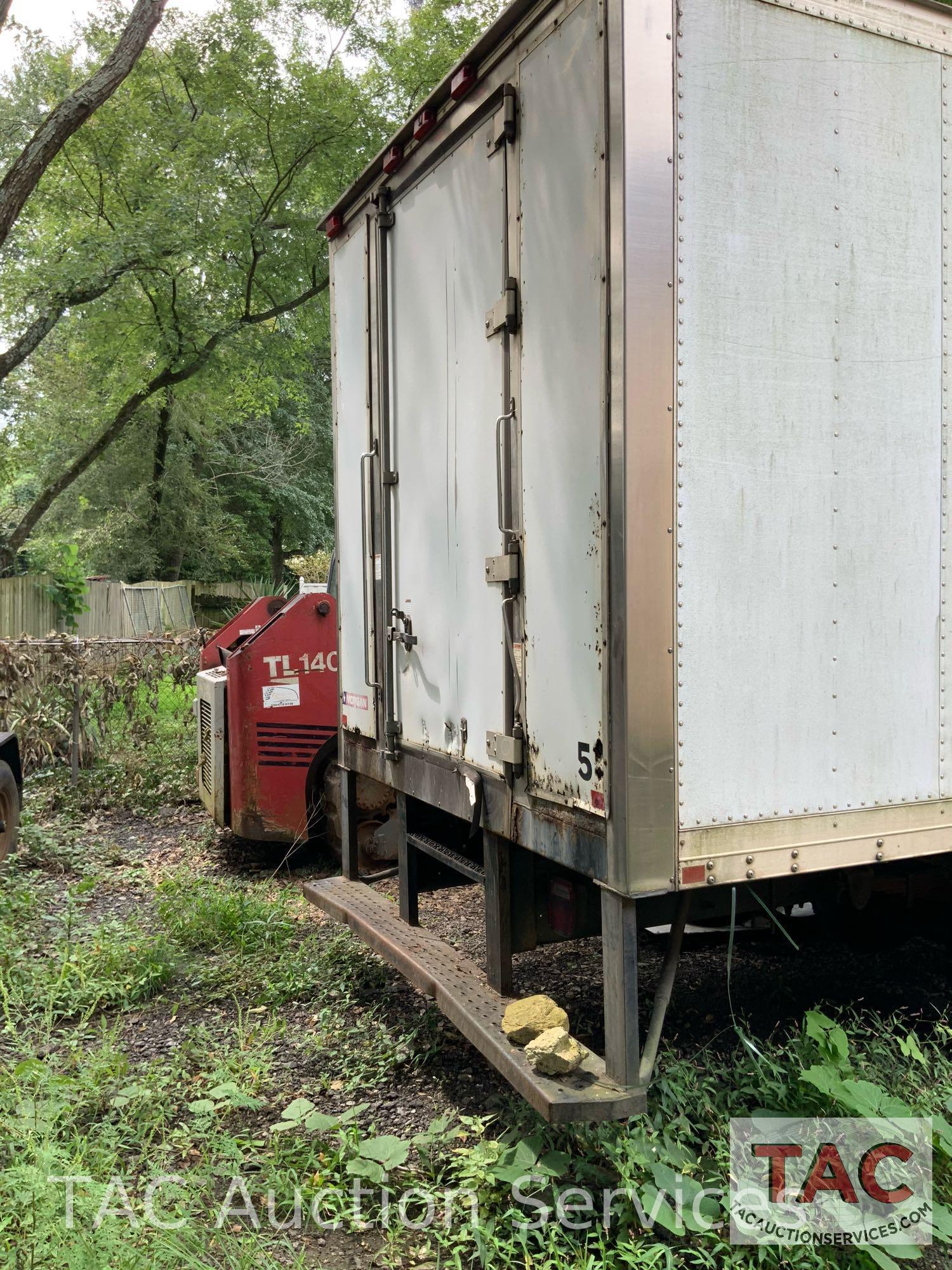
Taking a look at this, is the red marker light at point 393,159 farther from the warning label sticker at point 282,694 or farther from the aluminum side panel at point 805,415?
the warning label sticker at point 282,694

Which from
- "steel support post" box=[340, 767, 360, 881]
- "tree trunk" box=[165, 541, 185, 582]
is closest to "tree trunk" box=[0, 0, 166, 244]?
"steel support post" box=[340, 767, 360, 881]

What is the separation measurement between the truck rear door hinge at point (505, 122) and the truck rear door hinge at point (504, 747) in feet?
6.68

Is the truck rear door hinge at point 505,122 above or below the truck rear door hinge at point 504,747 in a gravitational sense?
above

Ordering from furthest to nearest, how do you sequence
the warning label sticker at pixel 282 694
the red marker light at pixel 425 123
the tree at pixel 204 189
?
the tree at pixel 204 189 < the warning label sticker at pixel 282 694 < the red marker light at pixel 425 123

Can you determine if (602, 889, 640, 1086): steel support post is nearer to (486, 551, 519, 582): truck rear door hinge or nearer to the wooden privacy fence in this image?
(486, 551, 519, 582): truck rear door hinge

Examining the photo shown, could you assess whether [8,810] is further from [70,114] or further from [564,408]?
[70,114]

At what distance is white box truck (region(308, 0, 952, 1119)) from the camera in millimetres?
2746

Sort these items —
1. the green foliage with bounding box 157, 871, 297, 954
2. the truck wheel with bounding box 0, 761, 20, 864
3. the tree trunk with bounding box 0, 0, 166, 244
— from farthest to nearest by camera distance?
the tree trunk with bounding box 0, 0, 166, 244
the truck wheel with bounding box 0, 761, 20, 864
the green foliage with bounding box 157, 871, 297, 954

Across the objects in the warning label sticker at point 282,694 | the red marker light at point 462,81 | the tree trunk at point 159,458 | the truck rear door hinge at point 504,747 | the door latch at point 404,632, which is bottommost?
the warning label sticker at point 282,694

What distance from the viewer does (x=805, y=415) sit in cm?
297

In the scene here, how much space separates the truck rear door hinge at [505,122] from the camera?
3383 millimetres

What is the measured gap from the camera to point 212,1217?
2955mm

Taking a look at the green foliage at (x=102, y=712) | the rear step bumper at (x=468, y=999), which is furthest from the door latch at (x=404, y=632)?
the green foliage at (x=102, y=712)

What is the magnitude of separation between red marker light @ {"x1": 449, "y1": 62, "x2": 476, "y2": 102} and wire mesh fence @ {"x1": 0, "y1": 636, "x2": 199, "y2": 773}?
637 centimetres
